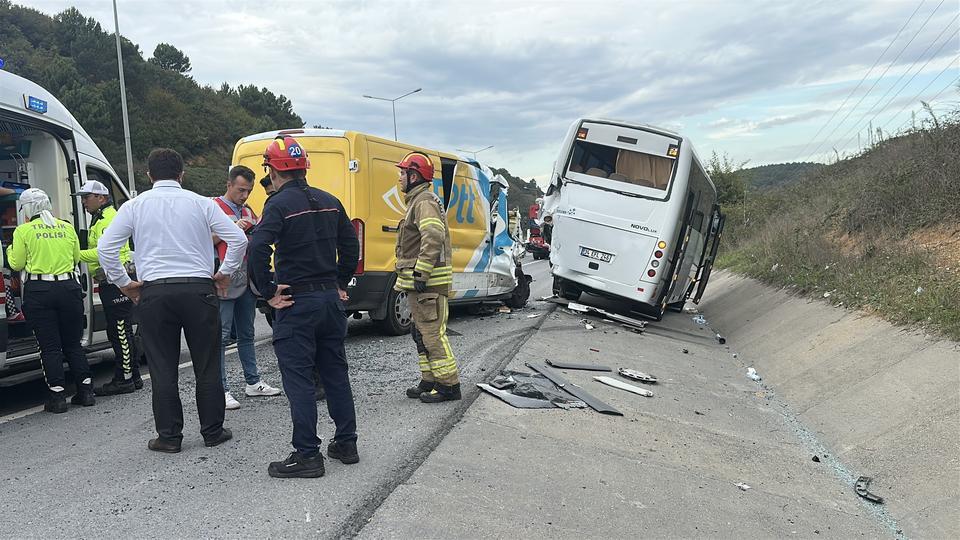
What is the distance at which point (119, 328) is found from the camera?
18.4ft

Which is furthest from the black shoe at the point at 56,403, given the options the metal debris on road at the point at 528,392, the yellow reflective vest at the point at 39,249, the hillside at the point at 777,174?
the hillside at the point at 777,174

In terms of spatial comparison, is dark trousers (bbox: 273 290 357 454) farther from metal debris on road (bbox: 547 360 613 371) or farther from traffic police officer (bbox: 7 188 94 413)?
metal debris on road (bbox: 547 360 613 371)

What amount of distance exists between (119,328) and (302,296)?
2.84m

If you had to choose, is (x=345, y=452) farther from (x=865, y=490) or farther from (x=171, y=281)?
(x=865, y=490)

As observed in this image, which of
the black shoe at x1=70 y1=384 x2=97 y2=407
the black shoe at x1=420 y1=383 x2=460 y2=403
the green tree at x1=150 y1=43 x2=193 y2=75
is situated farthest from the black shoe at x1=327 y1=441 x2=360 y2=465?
the green tree at x1=150 y1=43 x2=193 y2=75

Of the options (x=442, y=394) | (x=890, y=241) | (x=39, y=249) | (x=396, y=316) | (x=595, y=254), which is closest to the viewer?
(x=39, y=249)

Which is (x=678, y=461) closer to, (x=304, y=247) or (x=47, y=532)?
(x=304, y=247)

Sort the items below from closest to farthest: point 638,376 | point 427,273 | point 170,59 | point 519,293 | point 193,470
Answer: point 193,470 < point 427,273 < point 638,376 < point 519,293 < point 170,59

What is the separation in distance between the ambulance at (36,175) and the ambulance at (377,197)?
1.87 m

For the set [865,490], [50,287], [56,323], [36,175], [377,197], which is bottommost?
[865,490]

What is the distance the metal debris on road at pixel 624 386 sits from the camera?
20.5ft

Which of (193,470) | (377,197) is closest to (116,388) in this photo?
(193,470)

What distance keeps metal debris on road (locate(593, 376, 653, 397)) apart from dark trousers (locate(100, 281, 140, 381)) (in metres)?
4.38

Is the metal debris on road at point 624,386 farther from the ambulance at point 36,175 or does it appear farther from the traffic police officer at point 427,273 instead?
the ambulance at point 36,175
